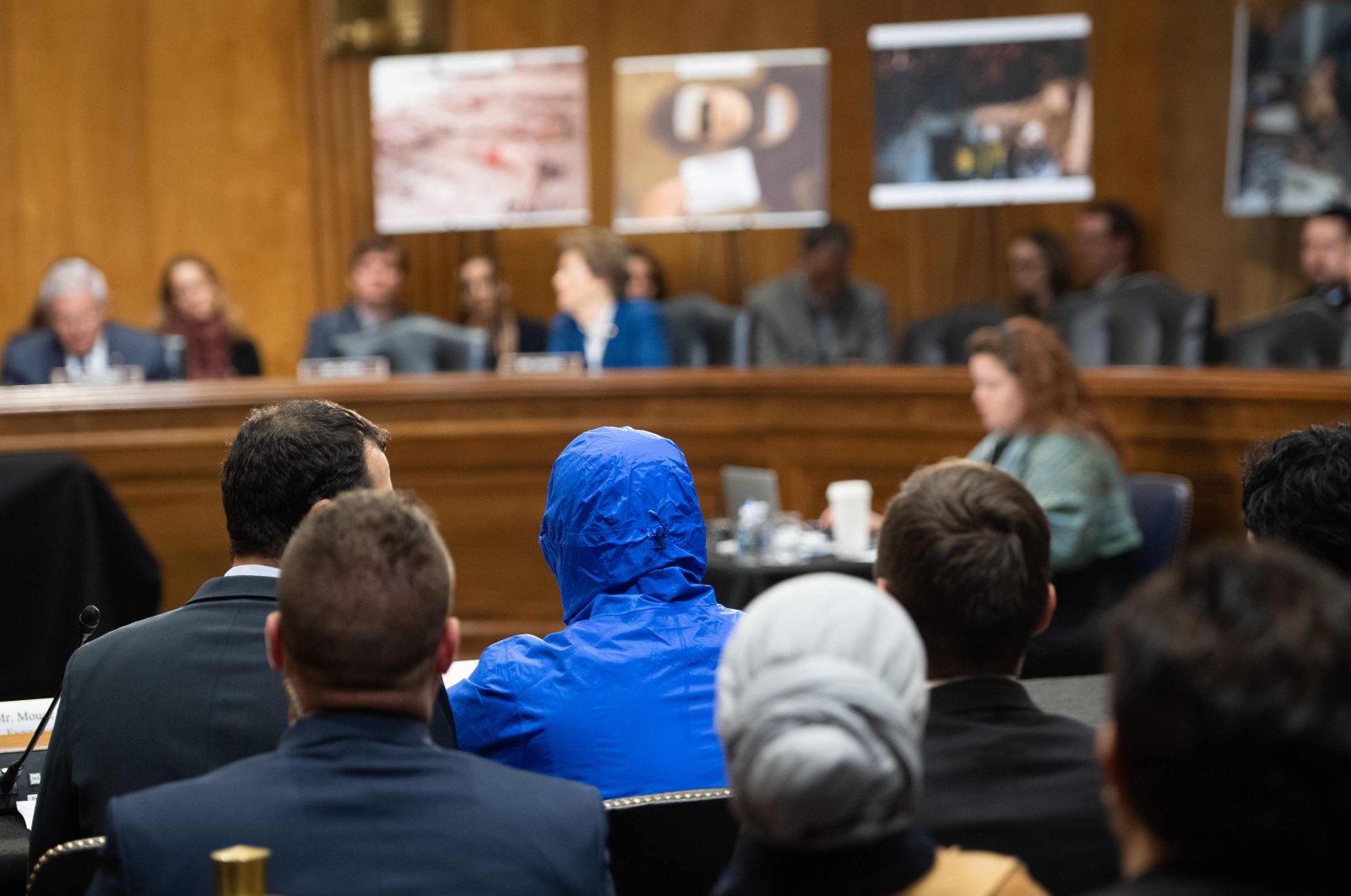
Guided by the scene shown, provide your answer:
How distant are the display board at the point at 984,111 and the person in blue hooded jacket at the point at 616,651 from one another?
219 inches

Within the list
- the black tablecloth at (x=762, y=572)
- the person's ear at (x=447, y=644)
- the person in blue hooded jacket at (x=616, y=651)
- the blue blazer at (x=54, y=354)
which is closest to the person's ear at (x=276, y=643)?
the person's ear at (x=447, y=644)

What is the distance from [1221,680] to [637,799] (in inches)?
29.5

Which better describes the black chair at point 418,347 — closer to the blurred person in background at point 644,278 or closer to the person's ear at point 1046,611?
the blurred person in background at point 644,278

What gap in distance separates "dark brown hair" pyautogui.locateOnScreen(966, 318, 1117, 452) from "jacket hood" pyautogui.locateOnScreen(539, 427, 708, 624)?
2269 millimetres

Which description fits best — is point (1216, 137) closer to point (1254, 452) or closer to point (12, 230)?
point (1254, 452)

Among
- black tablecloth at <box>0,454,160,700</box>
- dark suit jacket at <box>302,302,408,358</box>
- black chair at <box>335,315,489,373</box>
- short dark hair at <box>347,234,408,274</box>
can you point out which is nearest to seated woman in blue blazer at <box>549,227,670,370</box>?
black chair at <box>335,315,489,373</box>

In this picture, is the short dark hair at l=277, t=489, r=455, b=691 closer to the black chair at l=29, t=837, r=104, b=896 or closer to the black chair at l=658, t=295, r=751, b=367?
the black chair at l=29, t=837, r=104, b=896

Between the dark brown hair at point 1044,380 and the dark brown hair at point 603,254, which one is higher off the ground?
the dark brown hair at point 603,254

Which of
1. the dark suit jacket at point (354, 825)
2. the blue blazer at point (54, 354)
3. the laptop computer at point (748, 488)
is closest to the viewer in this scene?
the dark suit jacket at point (354, 825)

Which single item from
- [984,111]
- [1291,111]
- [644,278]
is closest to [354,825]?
[644,278]

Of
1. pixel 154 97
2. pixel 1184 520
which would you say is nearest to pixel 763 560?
pixel 1184 520

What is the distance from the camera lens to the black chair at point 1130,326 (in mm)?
6320

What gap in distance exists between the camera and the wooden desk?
15.2ft

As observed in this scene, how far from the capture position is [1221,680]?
0.88 meters
